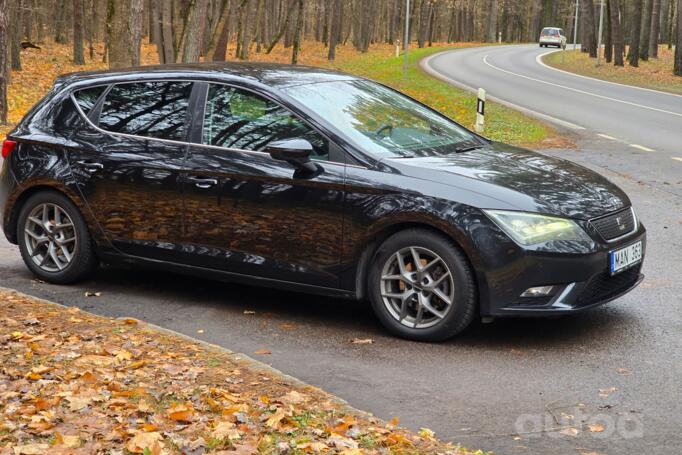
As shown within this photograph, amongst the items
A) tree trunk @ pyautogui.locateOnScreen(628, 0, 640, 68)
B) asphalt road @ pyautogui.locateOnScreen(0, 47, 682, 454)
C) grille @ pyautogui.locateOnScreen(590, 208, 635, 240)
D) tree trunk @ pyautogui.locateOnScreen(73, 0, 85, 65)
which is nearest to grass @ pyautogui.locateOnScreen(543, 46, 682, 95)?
A: tree trunk @ pyautogui.locateOnScreen(628, 0, 640, 68)

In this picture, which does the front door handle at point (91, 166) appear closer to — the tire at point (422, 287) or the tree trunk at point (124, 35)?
the tire at point (422, 287)

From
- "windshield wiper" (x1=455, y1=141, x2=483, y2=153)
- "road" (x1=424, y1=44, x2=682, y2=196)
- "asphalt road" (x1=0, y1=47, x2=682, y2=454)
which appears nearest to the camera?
"asphalt road" (x1=0, y1=47, x2=682, y2=454)

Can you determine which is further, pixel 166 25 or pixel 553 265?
pixel 166 25

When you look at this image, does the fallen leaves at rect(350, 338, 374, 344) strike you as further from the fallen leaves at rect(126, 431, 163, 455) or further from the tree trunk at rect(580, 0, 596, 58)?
the tree trunk at rect(580, 0, 596, 58)

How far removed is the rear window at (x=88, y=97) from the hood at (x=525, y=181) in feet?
8.30

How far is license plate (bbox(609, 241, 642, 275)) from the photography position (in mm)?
5789

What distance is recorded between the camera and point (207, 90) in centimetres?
664

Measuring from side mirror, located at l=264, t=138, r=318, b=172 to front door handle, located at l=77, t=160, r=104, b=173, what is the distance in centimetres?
152

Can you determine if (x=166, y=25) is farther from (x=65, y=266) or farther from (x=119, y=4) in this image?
(x=65, y=266)

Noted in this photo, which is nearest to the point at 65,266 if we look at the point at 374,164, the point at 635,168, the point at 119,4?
the point at 374,164

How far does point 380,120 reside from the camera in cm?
655

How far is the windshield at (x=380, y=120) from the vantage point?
6234 mm

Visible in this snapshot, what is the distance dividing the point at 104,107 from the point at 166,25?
19898mm

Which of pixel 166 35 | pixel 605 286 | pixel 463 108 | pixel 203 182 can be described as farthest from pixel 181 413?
pixel 166 35
